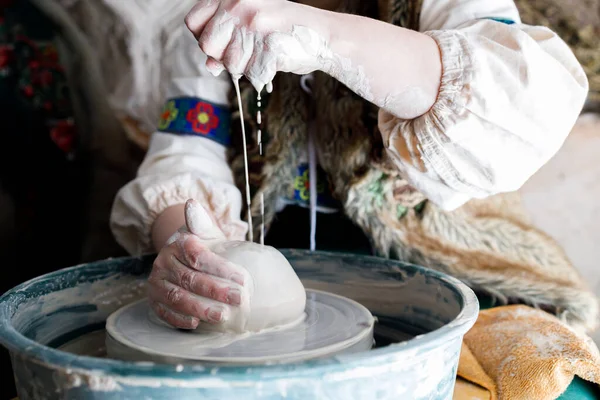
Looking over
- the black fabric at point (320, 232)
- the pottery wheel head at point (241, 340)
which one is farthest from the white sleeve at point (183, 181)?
the pottery wheel head at point (241, 340)

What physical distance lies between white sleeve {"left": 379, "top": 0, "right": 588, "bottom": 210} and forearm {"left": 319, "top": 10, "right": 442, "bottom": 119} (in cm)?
2

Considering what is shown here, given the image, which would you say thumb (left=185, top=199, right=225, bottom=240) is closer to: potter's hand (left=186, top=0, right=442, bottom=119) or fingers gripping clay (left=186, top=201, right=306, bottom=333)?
fingers gripping clay (left=186, top=201, right=306, bottom=333)

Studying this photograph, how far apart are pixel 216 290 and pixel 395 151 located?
1.08 ft

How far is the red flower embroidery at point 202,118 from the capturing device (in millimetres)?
1101

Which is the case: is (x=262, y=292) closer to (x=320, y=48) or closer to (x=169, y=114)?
(x=320, y=48)

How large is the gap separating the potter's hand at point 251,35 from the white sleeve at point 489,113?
0.22 m

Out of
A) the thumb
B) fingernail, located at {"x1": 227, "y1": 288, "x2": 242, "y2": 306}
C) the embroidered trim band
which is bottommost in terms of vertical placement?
fingernail, located at {"x1": 227, "y1": 288, "x2": 242, "y2": 306}

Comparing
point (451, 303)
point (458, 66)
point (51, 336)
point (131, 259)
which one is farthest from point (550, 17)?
point (51, 336)

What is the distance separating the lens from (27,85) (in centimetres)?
168

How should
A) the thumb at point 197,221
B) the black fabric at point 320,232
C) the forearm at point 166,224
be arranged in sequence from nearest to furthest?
the thumb at point 197,221 → the forearm at point 166,224 → the black fabric at point 320,232

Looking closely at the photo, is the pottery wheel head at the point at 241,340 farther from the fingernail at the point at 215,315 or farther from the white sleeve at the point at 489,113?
the white sleeve at the point at 489,113

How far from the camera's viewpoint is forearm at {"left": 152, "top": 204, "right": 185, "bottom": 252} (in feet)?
2.98

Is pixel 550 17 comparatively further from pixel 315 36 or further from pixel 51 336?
pixel 51 336

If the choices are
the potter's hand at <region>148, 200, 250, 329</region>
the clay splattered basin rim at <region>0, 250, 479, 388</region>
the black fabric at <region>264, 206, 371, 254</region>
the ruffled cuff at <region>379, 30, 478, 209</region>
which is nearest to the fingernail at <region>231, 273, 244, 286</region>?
the potter's hand at <region>148, 200, 250, 329</region>
